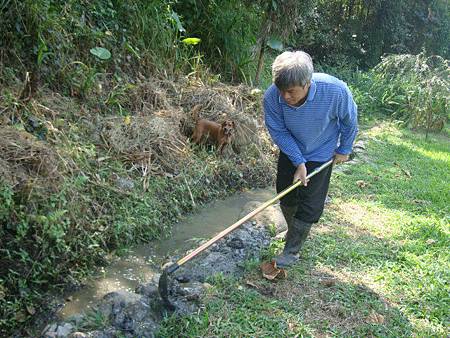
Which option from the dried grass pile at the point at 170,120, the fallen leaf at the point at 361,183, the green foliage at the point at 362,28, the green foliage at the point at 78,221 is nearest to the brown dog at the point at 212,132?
the dried grass pile at the point at 170,120

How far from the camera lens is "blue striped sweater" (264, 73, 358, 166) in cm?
318

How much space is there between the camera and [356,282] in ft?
11.2

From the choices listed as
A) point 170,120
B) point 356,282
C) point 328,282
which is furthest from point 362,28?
point 328,282

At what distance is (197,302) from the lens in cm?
304

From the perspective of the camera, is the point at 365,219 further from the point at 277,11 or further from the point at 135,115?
the point at 277,11

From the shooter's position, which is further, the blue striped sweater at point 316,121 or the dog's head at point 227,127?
the dog's head at point 227,127

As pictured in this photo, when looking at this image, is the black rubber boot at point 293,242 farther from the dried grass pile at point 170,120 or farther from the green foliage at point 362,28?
the green foliage at point 362,28

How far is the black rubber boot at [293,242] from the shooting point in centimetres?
355

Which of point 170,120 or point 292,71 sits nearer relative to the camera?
point 292,71

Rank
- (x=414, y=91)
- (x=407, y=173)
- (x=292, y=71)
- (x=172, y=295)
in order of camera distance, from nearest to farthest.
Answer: (x=292, y=71), (x=172, y=295), (x=407, y=173), (x=414, y=91)

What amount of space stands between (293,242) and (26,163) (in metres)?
2.02

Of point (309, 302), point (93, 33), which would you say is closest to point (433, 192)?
point (309, 302)

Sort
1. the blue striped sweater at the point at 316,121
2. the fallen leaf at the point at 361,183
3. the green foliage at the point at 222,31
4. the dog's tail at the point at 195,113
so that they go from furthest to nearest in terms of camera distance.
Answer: the green foliage at the point at 222,31
the dog's tail at the point at 195,113
the fallen leaf at the point at 361,183
the blue striped sweater at the point at 316,121

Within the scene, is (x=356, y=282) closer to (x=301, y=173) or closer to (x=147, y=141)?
(x=301, y=173)
